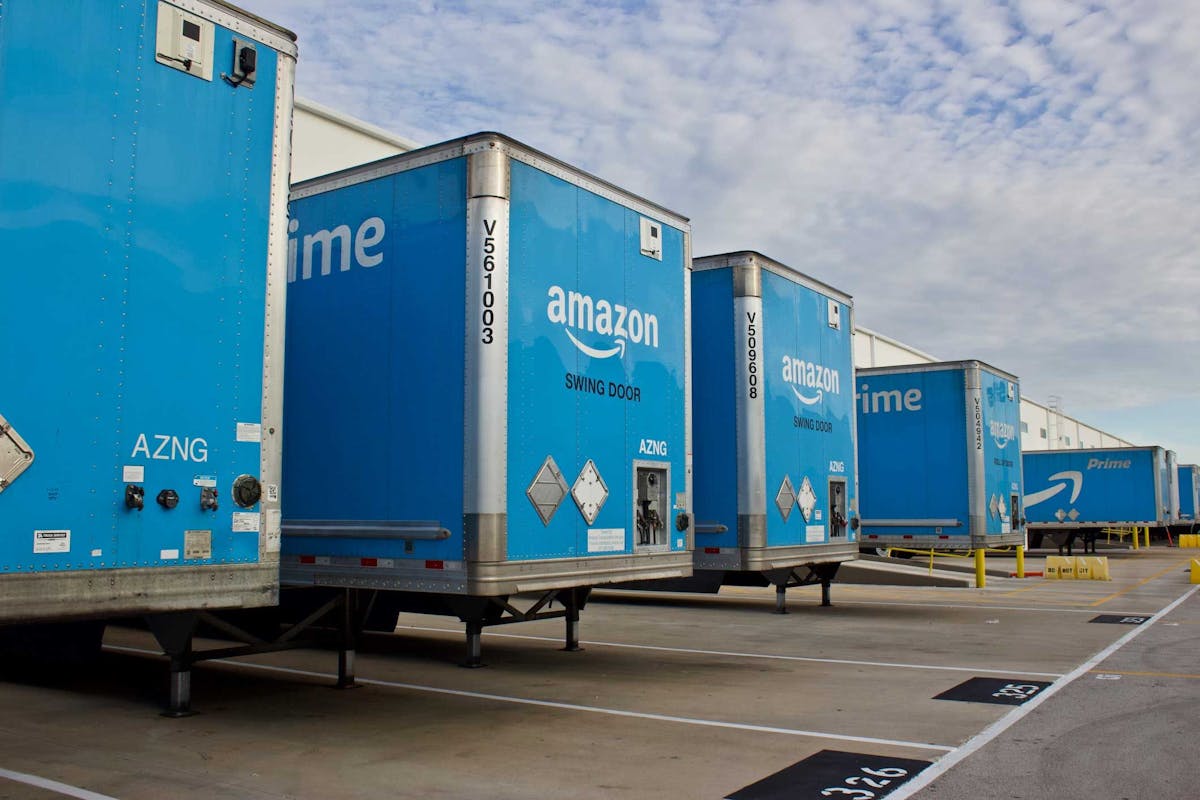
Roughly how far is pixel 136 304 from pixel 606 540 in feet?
14.4

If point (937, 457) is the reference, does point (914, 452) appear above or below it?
above

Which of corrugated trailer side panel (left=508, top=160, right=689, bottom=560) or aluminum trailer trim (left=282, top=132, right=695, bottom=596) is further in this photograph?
corrugated trailer side panel (left=508, top=160, right=689, bottom=560)

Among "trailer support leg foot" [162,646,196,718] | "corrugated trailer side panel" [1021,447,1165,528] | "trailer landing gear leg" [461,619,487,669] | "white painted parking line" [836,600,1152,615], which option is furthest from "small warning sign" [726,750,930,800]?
"corrugated trailer side panel" [1021,447,1165,528]

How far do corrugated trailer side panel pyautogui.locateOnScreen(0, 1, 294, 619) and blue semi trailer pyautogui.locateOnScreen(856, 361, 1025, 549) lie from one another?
14421 millimetres

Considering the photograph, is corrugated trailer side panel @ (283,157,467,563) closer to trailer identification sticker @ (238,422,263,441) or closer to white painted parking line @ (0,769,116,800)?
trailer identification sticker @ (238,422,263,441)

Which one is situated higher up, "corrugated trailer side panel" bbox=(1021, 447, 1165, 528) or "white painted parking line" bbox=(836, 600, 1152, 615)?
"corrugated trailer side panel" bbox=(1021, 447, 1165, 528)

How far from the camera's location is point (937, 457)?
18391 millimetres

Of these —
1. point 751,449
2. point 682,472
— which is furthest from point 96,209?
point 751,449

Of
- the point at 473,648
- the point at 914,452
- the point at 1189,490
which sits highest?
the point at 914,452

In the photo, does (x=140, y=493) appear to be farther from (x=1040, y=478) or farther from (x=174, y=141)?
(x=1040, y=478)

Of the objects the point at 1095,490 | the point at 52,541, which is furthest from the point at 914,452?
the point at 1095,490

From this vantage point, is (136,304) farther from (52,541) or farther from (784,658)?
(784,658)

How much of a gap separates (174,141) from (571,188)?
140 inches

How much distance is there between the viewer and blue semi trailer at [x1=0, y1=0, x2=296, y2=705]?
16.8 feet
